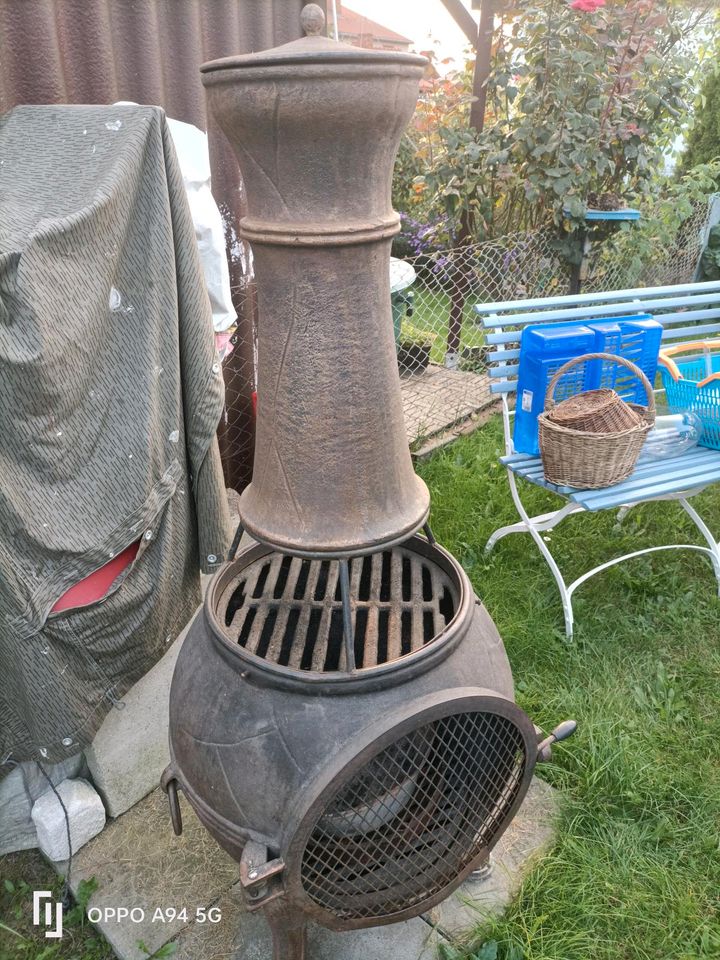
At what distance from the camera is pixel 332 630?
1.80 metres

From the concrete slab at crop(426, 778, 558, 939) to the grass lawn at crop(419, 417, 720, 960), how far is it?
4cm

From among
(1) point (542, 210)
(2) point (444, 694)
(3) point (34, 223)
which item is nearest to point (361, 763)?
(2) point (444, 694)

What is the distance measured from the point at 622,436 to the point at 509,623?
917 millimetres

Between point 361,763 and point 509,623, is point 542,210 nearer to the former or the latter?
point 509,623

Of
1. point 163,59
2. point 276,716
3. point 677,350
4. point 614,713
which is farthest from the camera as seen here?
point 677,350

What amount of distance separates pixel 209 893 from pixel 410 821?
0.80 metres

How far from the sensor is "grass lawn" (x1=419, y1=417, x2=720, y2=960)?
6.52ft

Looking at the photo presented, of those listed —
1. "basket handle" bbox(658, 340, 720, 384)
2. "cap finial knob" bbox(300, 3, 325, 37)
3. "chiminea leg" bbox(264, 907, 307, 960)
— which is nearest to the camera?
"cap finial knob" bbox(300, 3, 325, 37)

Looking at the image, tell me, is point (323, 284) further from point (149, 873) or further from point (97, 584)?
point (149, 873)

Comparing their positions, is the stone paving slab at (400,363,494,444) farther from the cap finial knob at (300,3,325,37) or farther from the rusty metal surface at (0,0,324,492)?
the cap finial knob at (300,3,325,37)

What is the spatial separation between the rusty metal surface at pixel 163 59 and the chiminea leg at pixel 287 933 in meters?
1.96

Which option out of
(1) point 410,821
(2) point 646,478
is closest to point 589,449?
(2) point 646,478

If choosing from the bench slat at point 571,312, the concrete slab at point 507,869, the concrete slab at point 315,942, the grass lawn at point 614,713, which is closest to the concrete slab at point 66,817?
the concrete slab at point 315,942

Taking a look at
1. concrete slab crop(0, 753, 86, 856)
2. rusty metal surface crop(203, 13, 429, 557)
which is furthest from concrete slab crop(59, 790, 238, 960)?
rusty metal surface crop(203, 13, 429, 557)
